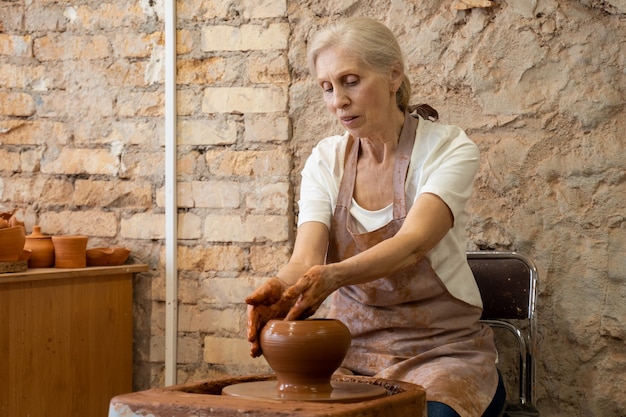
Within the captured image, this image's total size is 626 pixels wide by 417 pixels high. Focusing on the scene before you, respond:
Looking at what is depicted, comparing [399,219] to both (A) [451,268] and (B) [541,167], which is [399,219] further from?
(B) [541,167]

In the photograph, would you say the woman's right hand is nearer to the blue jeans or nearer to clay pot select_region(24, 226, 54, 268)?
the blue jeans

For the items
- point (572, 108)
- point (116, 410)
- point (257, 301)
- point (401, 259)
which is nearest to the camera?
point (116, 410)

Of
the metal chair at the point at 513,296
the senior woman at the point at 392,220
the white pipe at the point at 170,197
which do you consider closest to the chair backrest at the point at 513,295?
the metal chair at the point at 513,296

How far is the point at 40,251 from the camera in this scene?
11.6ft

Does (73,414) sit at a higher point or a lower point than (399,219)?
lower

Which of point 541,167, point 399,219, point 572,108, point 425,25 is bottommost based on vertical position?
point 399,219

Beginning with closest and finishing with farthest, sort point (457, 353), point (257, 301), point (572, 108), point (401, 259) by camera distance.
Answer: point (257, 301), point (401, 259), point (457, 353), point (572, 108)

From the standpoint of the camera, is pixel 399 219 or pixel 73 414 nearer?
pixel 399 219

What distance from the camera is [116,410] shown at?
175 centimetres

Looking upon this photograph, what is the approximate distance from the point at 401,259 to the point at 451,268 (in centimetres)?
34

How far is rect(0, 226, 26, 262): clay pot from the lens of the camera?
3203mm

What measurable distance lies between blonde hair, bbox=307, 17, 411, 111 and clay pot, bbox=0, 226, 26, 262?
1454 mm

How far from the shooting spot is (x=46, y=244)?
356 centimetres

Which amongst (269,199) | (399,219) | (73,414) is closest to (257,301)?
(399,219)
